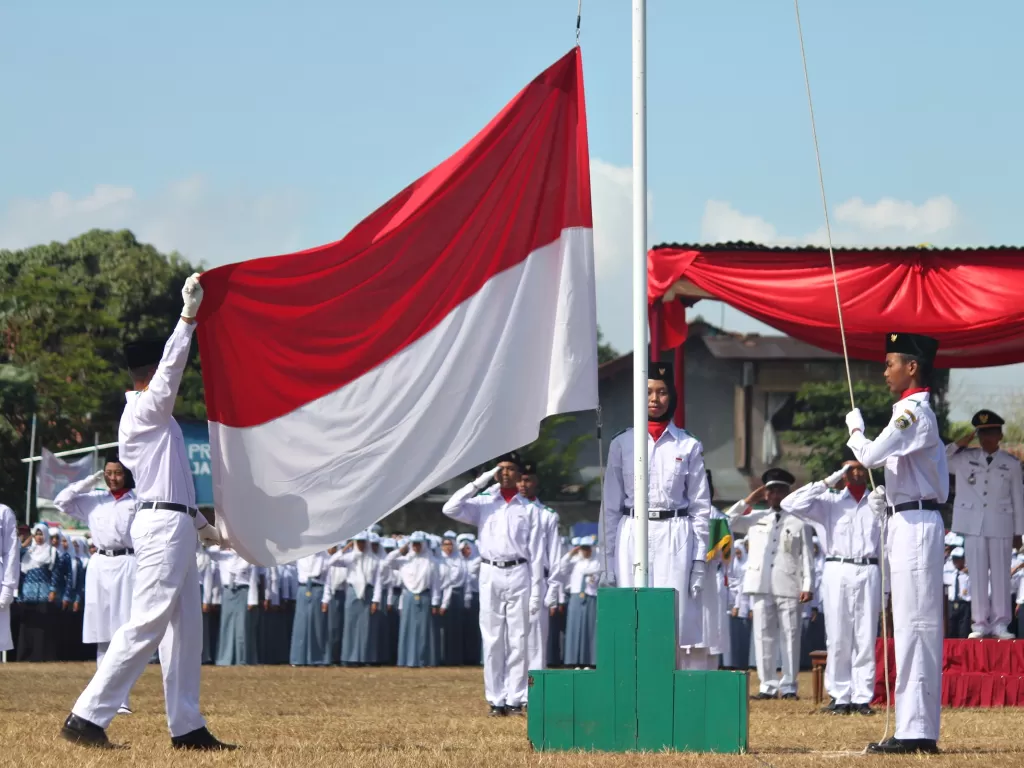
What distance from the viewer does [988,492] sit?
14750mm

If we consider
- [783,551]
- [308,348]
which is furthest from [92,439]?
[308,348]

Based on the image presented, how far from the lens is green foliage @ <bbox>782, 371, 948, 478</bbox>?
44250 mm

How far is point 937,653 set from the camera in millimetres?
9016

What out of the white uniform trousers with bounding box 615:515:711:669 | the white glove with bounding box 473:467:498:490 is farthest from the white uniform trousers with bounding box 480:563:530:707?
the white uniform trousers with bounding box 615:515:711:669

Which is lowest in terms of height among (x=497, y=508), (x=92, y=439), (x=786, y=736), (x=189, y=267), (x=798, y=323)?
(x=786, y=736)

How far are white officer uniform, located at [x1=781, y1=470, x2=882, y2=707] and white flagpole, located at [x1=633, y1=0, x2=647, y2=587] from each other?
556 cm

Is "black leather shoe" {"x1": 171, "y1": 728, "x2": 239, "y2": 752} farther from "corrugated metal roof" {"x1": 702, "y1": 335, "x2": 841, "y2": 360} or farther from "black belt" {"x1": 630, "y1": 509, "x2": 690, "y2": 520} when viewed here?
"corrugated metal roof" {"x1": 702, "y1": 335, "x2": 841, "y2": 360}

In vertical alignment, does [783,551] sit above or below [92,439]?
below

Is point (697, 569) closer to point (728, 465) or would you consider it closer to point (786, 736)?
point (786, 736)

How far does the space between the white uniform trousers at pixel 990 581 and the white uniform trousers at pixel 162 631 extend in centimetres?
816

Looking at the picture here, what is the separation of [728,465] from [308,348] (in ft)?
146

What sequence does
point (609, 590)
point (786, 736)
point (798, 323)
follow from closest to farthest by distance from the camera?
point (609, 590)
point (786, 736)
point (798, 323)

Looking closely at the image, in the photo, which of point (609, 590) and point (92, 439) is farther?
point (92, 439)

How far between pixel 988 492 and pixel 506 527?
438 centimetres
